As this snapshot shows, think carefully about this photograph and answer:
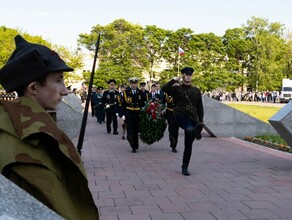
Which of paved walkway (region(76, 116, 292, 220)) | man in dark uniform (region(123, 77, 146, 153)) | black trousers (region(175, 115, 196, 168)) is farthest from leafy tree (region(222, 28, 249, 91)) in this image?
black trousers (region(175, 115, 196, 168))

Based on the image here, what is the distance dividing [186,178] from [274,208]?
6.74 ft

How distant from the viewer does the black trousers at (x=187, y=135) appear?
7.38m

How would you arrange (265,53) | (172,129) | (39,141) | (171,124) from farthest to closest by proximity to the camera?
(265,53)
(171,124)
(172,129)
(39,141)

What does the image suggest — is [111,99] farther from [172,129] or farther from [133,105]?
[172,129]

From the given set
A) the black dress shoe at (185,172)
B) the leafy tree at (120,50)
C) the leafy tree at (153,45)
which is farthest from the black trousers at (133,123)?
the leafy tree at (153,45)

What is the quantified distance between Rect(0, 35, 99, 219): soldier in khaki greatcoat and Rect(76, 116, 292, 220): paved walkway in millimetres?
3428

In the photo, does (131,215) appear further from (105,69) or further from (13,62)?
(105,69)

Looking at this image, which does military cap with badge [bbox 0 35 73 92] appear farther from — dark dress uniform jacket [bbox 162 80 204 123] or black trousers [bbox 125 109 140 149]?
black trousers [bbox 125 109 140 149]

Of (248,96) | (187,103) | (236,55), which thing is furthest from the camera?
(236,55)

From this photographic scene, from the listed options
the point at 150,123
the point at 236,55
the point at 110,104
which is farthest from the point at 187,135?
the point at 236,55

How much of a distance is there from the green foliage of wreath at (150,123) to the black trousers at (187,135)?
9.19 ft

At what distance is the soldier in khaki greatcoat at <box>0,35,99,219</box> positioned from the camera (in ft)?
4.39

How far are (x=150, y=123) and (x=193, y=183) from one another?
158 inches

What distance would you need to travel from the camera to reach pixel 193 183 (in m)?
6.72
